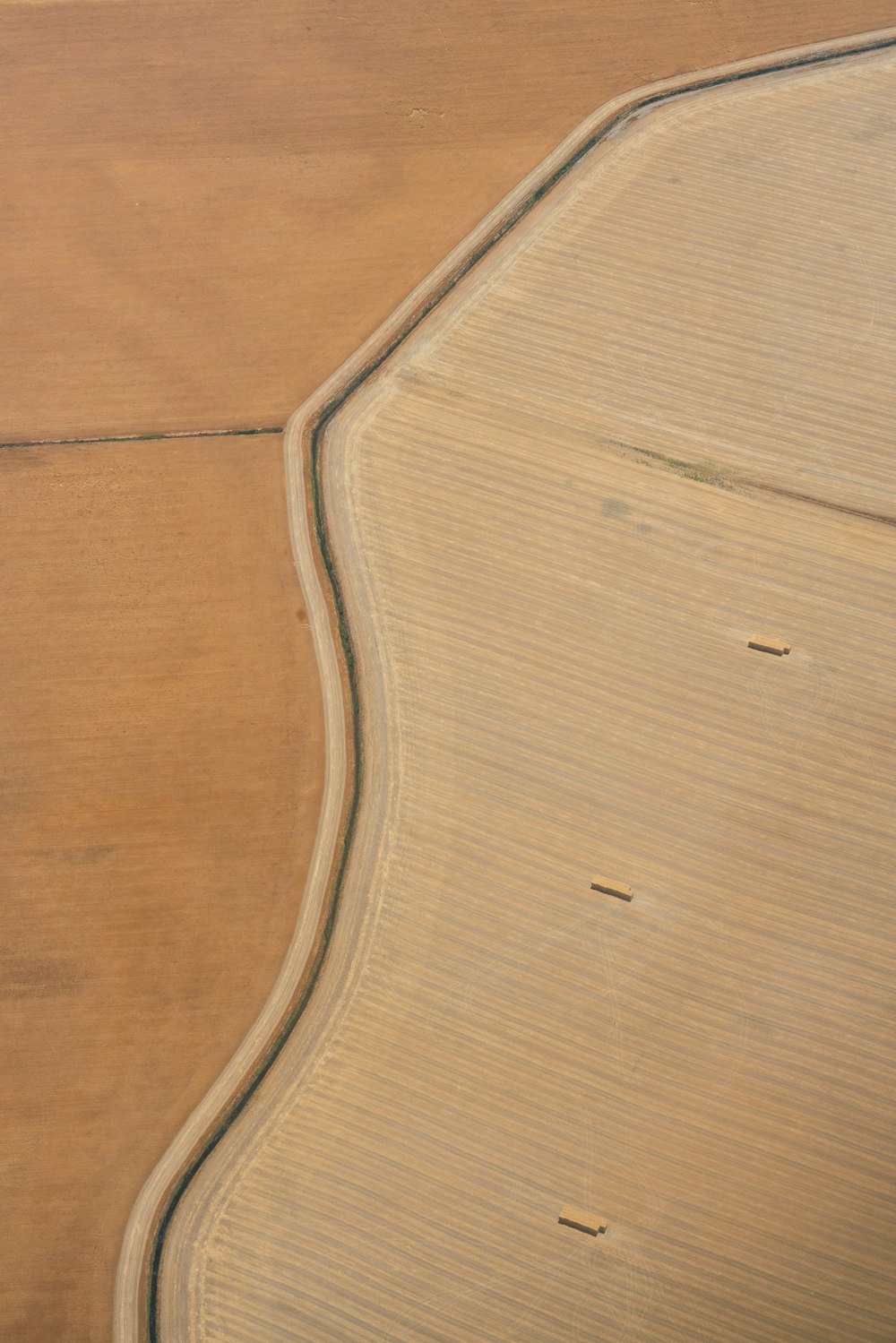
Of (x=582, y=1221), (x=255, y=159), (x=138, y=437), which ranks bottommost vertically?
(x=582, y=1221)

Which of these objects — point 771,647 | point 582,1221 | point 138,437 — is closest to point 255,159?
point 138,437

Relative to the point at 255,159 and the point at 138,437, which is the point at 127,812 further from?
the point at 255,159

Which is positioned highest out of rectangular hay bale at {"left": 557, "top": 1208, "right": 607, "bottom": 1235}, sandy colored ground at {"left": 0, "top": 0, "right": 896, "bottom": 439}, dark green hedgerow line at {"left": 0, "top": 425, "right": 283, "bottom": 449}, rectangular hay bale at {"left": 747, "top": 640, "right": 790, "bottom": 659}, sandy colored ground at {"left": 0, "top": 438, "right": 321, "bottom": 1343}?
sandy colored ground at {"left": 0, "top": 0, "right": 896, "bottom": 439}

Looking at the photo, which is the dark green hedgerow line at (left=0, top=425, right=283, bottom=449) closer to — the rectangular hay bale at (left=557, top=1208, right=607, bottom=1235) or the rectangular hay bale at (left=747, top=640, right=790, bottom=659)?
the rectangular hay bale at (left=747, top=640, right=790, bottom=659)

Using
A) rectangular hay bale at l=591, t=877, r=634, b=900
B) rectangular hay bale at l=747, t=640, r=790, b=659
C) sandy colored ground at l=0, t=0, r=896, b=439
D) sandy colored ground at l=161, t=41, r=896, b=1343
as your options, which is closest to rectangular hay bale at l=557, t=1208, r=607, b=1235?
sandy colored ground at l=161, t=41, r=896, b=1343

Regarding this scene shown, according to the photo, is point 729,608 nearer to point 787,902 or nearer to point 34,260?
point 787,902
